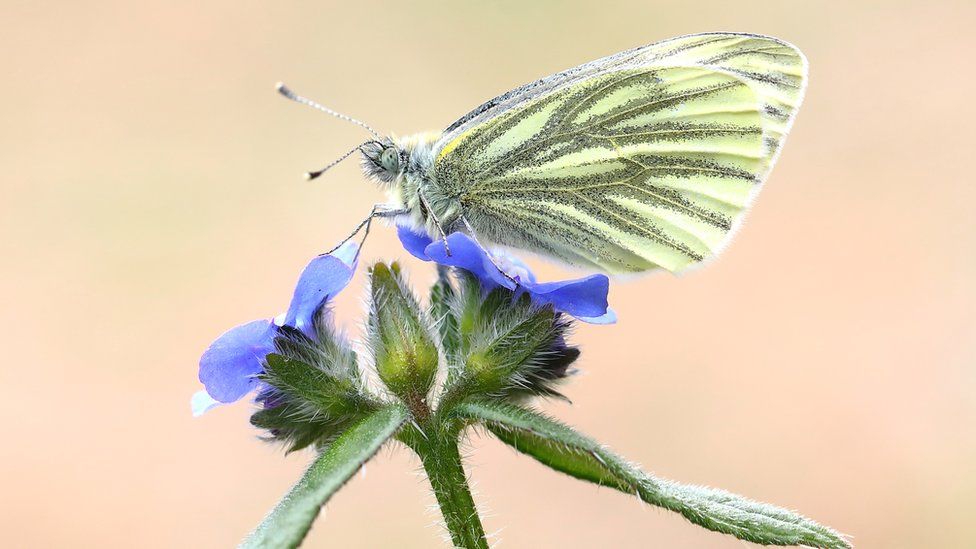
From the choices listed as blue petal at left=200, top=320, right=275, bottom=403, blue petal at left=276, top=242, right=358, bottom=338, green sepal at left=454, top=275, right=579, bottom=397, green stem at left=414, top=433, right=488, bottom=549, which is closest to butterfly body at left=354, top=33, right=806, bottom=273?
green sepal at left=454, top=275, right=579, bottom=397

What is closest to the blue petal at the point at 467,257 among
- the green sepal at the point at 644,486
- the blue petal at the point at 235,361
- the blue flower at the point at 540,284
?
the blue flower at the point at 540,284

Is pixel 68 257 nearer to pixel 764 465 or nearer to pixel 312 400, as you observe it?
pixel 764 465

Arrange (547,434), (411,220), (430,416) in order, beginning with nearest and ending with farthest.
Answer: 1. (547,434)
2. (430,416)
3. (411,220)

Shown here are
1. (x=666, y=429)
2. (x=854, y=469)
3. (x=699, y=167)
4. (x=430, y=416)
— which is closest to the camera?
(x=430, y=416)

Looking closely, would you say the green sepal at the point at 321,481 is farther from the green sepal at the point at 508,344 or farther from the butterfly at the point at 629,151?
the butterfly at the point at 629,151

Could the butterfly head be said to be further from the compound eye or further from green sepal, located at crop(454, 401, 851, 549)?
green sepal, located at crop(454, 401, 851, 549)

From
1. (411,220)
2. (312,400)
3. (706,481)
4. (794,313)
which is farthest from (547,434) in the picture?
(794,313)
